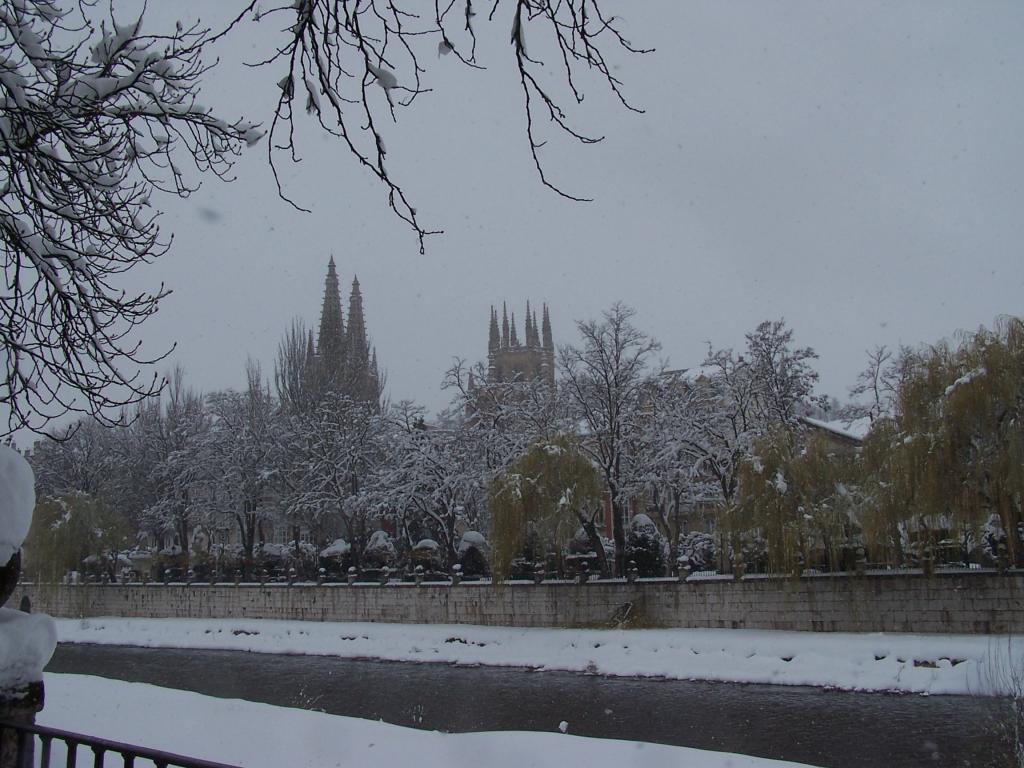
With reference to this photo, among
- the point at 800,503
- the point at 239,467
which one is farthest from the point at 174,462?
the point at 800,503

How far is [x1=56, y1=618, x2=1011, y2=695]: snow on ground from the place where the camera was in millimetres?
17219

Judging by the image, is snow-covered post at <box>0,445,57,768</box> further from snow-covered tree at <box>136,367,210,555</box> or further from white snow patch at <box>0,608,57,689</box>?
snow-covered tree at <box>136,367,210,555</box>

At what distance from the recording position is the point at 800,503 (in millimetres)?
22078

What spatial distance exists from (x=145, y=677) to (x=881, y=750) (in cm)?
1741

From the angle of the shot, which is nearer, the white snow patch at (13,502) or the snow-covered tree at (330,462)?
the white snow patch at (13,502)

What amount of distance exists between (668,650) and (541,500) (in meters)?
6.30

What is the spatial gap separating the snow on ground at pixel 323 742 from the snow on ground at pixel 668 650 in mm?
6089

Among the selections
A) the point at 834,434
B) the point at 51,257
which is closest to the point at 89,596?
the point at 834,434

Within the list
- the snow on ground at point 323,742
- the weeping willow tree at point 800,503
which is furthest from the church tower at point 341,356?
the snow on ground at point 323,742

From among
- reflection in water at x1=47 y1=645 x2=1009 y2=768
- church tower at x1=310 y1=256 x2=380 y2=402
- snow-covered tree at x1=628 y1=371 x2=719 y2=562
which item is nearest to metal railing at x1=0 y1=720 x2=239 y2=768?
reflection in water at x1=47 y1=645 x2=1009 y2=768

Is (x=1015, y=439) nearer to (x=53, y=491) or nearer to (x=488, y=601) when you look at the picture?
(x=488, y=601)

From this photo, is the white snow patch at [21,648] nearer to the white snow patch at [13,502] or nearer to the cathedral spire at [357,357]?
the white snow patch at [13,502]

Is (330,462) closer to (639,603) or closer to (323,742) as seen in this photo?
(639,603)

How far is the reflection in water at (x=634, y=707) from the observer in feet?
42.0
